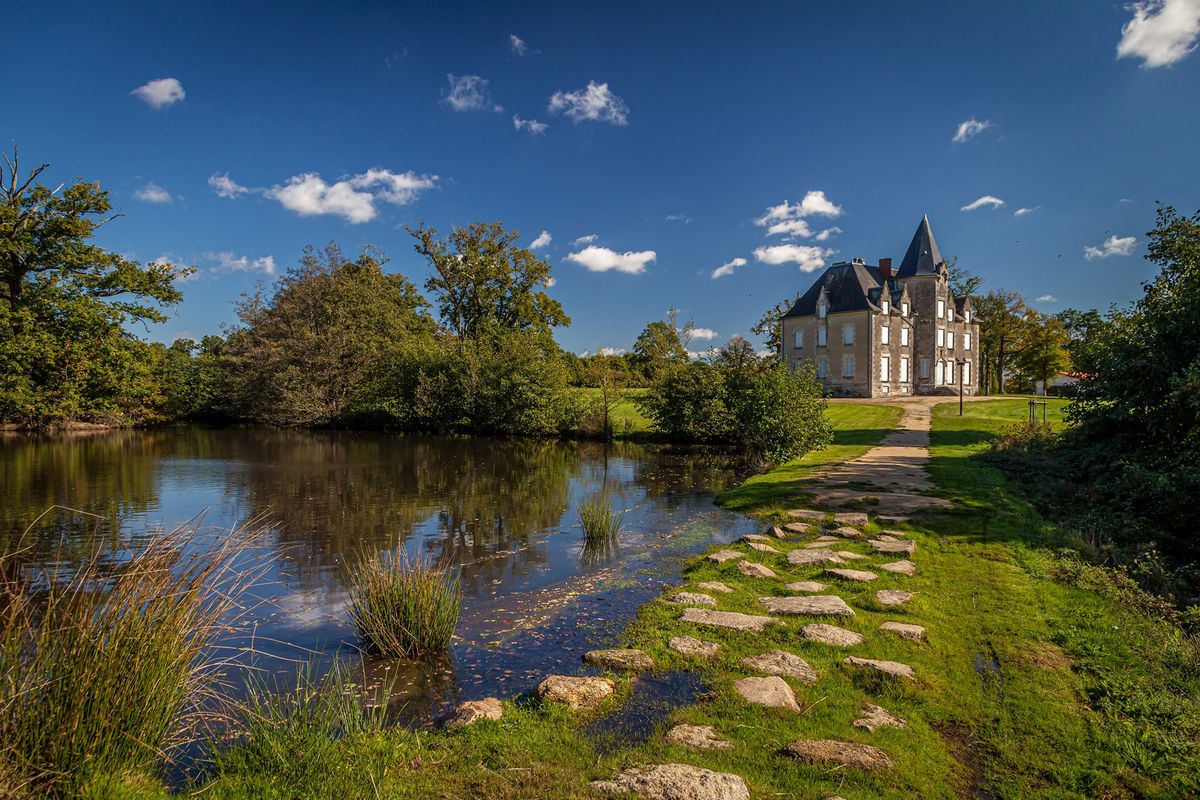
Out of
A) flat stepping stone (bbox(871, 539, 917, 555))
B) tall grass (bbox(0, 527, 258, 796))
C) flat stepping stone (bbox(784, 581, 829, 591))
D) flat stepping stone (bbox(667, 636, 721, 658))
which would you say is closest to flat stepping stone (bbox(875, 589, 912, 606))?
flat stepping stone (bbox(784, 581, 829, 591))

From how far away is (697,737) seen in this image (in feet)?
11.5

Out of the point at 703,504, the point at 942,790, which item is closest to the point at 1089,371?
the point at 703,504

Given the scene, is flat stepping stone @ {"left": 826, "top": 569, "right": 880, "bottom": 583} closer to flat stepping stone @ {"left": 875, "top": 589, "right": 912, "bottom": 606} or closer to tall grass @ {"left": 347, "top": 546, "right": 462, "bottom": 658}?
flat stepping stone @ {"left": 875, "top": 589, "right": 912, "bottom": 606}

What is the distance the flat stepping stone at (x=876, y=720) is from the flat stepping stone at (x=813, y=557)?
11.1 feet

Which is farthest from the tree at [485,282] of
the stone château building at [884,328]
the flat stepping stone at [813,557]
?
the flat stepping stone at [813,557]

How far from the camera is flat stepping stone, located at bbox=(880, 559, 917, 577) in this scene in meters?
6.61

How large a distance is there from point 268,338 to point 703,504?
3432 cm

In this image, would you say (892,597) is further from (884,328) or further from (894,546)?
(884,328)

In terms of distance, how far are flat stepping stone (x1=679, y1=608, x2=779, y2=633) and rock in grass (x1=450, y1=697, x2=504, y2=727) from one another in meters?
2.08

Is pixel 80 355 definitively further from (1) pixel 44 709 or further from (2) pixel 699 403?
(2) pixel 699 403

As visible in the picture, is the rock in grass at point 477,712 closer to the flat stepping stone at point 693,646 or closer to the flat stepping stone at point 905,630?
the flat stepping stone at point 693,646

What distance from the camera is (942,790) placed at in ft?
9.97

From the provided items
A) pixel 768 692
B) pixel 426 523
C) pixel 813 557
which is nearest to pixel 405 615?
pixel 768 692

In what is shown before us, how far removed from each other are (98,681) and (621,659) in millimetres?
3210
